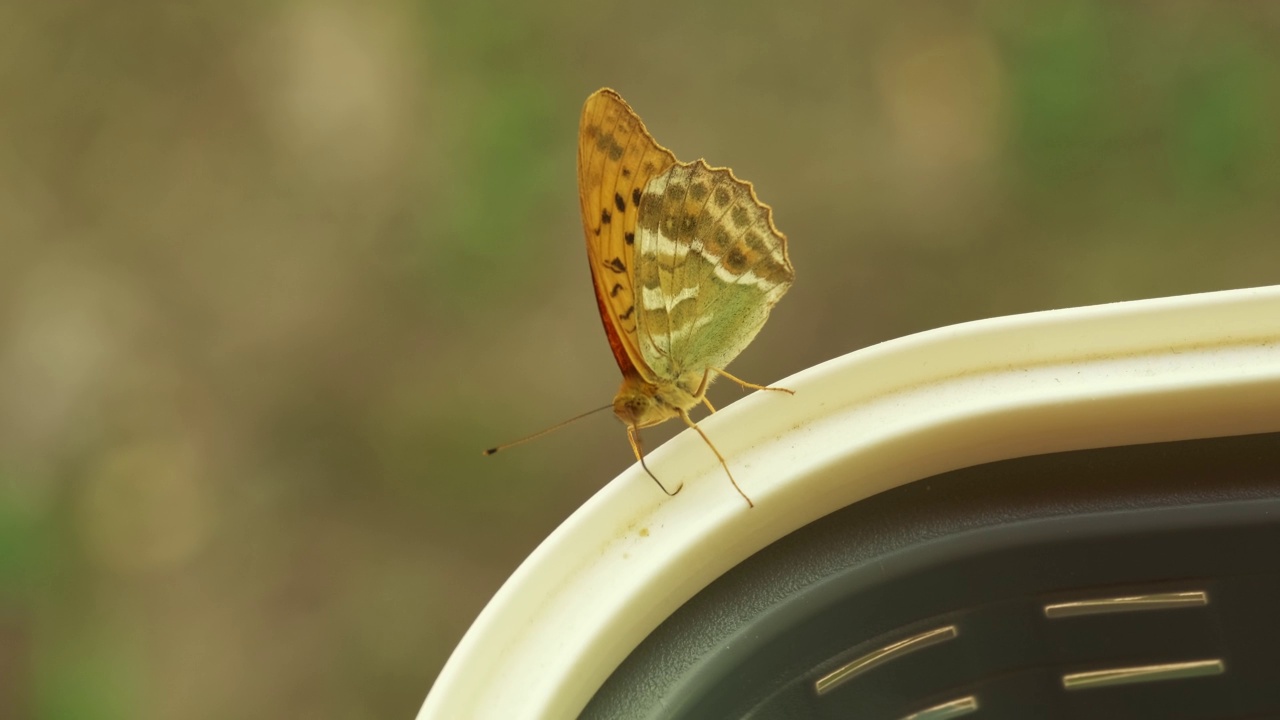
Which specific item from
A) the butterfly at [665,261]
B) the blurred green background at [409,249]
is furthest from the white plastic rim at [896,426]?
the blurred green background at [409,249]

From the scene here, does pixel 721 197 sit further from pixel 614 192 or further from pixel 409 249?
pixel 409 249

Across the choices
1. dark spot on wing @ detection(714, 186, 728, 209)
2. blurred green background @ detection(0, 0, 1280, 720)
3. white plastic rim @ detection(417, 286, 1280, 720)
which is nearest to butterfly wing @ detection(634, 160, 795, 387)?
dark spot on wing @ detection(714, 186, 728, 209)

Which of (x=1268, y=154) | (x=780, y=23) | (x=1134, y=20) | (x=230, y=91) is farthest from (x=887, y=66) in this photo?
(x=230, y=91)

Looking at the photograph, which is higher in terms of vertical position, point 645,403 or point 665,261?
point 665,261

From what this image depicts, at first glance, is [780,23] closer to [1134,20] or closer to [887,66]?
[887,66]

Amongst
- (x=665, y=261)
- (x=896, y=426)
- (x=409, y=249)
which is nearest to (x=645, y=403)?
(x=665, y=261)

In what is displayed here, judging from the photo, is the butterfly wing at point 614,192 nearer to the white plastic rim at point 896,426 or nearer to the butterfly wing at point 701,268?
the butterfly wing at point 701,268
